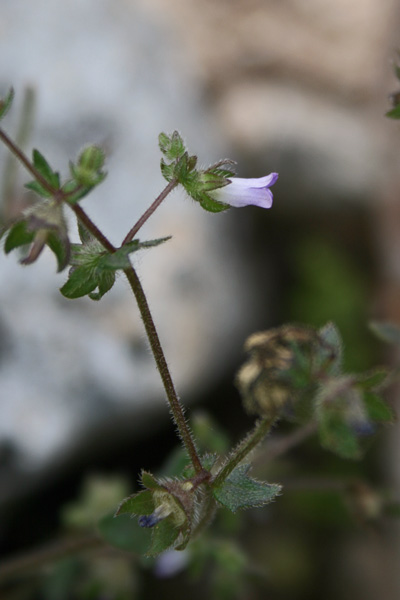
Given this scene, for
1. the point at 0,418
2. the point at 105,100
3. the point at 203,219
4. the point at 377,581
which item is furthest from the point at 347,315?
the point at 0,418

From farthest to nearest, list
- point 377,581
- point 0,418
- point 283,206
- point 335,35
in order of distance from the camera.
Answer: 1. point 335,35
2. point 283,206
3. point 377,581
4. point 0,418

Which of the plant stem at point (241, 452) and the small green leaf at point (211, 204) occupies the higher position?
the small green leaf at point (211, 204)

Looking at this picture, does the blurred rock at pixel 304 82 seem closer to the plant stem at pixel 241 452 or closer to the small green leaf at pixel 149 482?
the plant stem at pixel 241 452

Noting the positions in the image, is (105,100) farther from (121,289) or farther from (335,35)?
(335,35)

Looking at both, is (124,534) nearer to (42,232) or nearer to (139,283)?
(139,283)

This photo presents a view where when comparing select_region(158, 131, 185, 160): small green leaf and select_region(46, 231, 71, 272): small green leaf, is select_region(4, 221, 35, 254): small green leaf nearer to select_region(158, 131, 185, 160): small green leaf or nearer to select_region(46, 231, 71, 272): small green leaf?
select_region(46, 231, 71, 272): small green leaf

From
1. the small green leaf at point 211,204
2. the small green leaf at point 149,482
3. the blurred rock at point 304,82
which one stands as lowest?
the small green leaf at point 149,482

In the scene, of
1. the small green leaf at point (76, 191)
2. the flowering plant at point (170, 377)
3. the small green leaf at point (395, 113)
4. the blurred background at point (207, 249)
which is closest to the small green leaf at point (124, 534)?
the flowering plant at point (170, 377)
